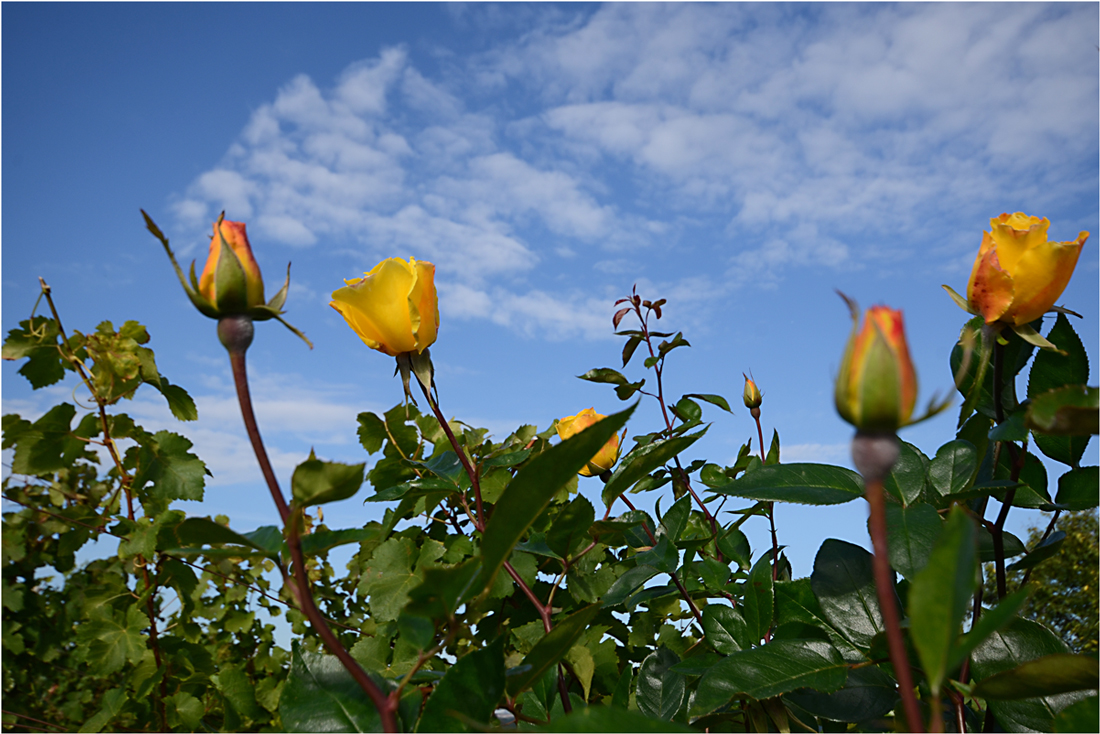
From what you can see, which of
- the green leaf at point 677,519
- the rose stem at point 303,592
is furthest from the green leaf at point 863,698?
the rose stem at point 303,592

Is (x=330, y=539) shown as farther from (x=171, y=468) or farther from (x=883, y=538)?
(x=171, y=468)

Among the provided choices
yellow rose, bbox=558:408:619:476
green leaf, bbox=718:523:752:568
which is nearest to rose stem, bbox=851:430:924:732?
green leaf, bbox=718:523:752:568

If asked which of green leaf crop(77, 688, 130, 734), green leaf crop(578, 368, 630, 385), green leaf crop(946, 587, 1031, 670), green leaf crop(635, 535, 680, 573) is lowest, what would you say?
green leaf crop(77, 688, 130, 734)

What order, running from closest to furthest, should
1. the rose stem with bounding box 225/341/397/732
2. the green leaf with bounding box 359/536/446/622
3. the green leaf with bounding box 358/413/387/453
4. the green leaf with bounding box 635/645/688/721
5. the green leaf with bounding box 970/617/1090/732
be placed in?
the rose stem with bounding box 225/341/397/732, the green leaf with bounding box 970/617/1090/732, the green leaf with bounding box 635/645/688/721, the green leaf with bounding box 359/536/446/622, the green leaf with bounding box 358/413/387/453

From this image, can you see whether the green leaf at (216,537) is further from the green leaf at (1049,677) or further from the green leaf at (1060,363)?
the green leaf at (1060,363)

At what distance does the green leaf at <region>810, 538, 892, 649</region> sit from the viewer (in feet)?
2.45

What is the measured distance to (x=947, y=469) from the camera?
82 centimetres

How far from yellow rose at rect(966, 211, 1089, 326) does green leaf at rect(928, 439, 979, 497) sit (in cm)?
16

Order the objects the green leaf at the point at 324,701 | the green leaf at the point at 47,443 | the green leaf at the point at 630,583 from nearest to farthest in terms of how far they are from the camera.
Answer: the green leaf at the point at 324,701, the green leaf at the point at 630,583, the green leaf at the point at 47,443

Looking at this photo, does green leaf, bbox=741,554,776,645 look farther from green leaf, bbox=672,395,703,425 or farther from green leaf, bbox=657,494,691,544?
green leaf, bbox=672,395,703,425

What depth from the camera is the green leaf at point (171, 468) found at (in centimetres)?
169

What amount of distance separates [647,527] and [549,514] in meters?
0.28

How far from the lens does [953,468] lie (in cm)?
81

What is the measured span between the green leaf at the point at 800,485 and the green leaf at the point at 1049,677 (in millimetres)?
212
